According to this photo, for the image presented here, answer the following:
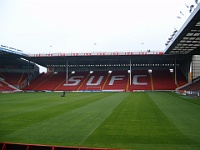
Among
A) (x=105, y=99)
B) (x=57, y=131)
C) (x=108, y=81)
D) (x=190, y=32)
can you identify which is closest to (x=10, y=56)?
(x=108, y=81)

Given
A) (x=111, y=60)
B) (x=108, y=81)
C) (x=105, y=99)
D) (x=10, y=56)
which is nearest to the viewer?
(x=105, y=99)

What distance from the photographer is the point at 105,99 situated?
31359 millimetres

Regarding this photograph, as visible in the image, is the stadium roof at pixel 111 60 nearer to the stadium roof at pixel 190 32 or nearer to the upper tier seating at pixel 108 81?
the upper tier seating at pixel 108 81

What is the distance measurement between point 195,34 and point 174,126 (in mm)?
21812

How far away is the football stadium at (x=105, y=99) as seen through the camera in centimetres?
1004

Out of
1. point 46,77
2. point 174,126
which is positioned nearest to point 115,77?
point 46,77

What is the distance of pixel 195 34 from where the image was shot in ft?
103

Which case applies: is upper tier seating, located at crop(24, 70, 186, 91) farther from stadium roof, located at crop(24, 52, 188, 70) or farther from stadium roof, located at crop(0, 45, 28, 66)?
stadium roof, located at crop(0, 45, 28, 66)

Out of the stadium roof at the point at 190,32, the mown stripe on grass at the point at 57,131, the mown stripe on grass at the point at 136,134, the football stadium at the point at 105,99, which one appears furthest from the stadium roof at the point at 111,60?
the mown stripe on grass at the point at 57,131

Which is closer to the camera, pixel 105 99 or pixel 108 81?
pixel 105 99

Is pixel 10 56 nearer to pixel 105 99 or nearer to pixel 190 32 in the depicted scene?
pixel 105 99

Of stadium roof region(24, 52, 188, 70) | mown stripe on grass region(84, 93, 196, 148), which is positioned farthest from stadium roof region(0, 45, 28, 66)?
mown stripe on grass region(84, 93, 196, 148)

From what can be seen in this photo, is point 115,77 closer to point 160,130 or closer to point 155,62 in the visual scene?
point 155,62

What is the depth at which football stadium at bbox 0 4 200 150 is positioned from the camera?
10.0 m
